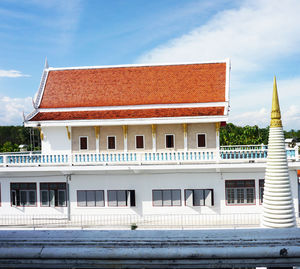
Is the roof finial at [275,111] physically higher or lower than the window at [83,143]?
higher

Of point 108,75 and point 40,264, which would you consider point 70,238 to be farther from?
point 108,75

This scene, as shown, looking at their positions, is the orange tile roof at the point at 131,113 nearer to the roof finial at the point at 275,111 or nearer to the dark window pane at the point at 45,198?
→ the dark window pane at the point at 45,198

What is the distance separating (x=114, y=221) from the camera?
19328mm

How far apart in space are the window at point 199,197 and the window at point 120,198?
3452mm

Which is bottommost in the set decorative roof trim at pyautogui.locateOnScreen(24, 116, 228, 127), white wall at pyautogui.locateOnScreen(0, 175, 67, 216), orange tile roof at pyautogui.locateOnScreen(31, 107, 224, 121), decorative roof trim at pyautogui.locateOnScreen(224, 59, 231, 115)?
A: white wall at pyautogui.locateOnScreen(0, 175, 67, 216)

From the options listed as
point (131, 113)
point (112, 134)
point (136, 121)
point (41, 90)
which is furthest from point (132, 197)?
point (41, 90)

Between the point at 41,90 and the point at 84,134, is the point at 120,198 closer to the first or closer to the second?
the point at 84,134

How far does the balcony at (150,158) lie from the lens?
18.7 m

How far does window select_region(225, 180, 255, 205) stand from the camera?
19.2m

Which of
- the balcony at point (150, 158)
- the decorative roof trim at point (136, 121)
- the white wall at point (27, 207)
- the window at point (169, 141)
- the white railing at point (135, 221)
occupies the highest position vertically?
the decorative roof trim at point (136, 121)

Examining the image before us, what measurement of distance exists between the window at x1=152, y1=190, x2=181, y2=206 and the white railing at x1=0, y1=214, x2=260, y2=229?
0.80 m

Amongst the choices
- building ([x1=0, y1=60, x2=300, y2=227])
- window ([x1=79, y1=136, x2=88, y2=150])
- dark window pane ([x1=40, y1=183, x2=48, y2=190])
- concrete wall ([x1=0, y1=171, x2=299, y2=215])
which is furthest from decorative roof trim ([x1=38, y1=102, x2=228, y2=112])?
dark window pane ([x1=40, y1=183, x2=48, y2=190])

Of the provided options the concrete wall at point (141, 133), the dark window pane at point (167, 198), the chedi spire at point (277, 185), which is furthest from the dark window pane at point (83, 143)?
the chedi spire at point (277, 185)

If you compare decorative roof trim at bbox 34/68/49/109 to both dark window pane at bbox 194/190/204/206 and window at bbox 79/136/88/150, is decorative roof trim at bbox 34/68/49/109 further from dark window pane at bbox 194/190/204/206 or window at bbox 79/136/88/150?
dark window pane at bbox 194/190/204/206
